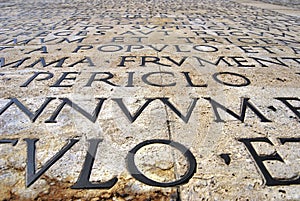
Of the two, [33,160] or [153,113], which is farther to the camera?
[153,113]

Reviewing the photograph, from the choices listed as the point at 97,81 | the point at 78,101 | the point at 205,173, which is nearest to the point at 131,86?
the point at 97,81

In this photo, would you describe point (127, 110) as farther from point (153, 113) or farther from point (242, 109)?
point (242, 109)

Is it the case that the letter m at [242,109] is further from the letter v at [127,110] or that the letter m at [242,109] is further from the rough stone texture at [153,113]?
the letter v at [127,110]

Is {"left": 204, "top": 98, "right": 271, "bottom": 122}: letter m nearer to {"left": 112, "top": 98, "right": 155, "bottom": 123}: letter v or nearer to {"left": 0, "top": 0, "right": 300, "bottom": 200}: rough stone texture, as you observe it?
{"left": 0, "top": 0, "right": 300, "bottom": 200}: rough stone texture

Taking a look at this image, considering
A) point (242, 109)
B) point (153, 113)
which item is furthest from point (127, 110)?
point (242, 109)

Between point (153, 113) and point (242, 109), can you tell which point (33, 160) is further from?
point (242, 109)

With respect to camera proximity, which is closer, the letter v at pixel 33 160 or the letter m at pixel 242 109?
the letter v at pixel 33 160

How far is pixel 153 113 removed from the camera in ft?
8.07

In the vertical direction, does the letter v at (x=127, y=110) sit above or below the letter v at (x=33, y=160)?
above

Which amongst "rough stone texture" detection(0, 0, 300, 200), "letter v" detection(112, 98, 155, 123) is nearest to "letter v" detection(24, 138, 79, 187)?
"rough stone texture" detection(0, 0, 300, 200)

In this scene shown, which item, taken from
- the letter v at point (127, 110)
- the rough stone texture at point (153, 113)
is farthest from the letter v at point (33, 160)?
the letter v at point (127, 110)

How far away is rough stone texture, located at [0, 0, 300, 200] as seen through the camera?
5.53 ft

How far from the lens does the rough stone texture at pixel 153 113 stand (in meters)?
1.69

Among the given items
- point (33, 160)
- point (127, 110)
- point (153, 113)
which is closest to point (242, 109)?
point (153, 113)
